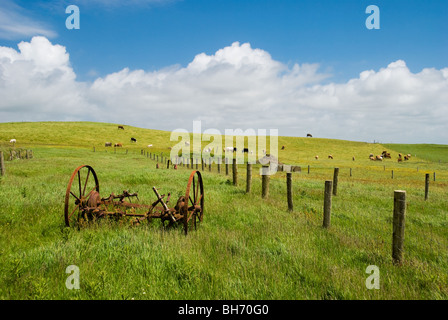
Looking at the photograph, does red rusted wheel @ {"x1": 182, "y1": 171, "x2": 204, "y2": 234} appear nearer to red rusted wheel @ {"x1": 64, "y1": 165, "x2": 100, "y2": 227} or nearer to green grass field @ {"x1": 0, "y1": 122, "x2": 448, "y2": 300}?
green grass field @ {"x1": 0, "y1": 122, "x2": 448, "y2": 300}

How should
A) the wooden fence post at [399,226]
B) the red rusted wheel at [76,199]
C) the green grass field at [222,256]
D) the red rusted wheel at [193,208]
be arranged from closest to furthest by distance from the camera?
the green grass field at [222,256]
the wooden fence post at [399,226]
the red rusted wheel at [193,208]
the red rusted wheel at [76,199]

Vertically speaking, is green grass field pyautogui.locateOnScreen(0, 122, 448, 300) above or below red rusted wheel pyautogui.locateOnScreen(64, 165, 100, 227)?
below

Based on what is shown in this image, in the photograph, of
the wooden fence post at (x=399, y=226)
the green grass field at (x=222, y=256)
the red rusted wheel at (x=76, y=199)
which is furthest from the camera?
the red rusted wheel at (x=76, y=199)

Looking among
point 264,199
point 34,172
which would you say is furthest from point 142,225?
point 34,172

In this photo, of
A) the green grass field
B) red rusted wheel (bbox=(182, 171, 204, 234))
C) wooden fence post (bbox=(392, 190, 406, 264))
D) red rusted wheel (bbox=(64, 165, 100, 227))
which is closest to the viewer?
the green grass field

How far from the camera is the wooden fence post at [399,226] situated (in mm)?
4825

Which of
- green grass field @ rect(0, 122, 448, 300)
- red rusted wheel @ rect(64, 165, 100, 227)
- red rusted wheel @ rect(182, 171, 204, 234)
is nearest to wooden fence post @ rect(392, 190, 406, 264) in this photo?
green grass field @ rect(0, 122, 448, 300)

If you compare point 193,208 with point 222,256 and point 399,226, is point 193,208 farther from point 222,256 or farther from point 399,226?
point 399,226

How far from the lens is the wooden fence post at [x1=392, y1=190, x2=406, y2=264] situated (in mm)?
4825

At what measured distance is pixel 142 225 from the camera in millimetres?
6371

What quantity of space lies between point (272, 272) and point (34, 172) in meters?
19.7

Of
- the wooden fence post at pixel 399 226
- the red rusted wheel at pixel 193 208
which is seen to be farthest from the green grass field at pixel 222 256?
the red rusted wheel at pixel 193 208

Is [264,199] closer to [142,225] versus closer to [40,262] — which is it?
[142,225]

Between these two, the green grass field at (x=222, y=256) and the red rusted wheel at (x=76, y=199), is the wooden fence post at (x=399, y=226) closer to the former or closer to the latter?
the green grass field at (x=222, y=256)
